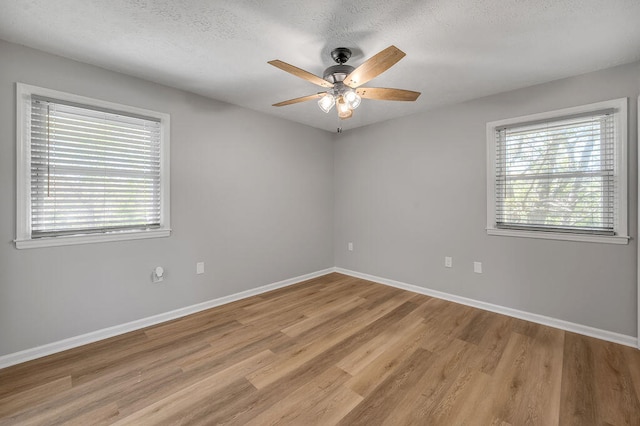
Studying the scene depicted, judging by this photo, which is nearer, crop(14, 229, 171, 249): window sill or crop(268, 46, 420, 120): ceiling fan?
crop(268, 46, 420, 120): ceiling fan

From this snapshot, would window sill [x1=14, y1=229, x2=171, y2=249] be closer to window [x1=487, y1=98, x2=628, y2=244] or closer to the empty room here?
the empty room

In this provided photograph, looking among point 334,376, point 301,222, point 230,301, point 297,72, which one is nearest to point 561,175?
point 297,72

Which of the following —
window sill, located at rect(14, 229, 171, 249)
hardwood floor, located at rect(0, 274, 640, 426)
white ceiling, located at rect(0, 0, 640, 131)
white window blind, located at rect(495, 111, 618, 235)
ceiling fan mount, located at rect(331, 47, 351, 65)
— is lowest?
hardwood floor, located at rect(0, 274, 640, 426)

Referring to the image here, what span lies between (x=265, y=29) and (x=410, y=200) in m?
2.71

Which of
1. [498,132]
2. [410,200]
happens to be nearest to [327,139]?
[410,200]

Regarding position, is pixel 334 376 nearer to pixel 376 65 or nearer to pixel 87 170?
pixel 376 65

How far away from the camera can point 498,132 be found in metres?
3.00

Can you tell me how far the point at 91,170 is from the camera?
7.77 ft

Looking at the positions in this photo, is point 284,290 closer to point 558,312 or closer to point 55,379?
point 55,379

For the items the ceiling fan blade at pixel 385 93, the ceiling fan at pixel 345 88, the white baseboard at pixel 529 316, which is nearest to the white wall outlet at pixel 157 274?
the ceiling fan at pixel 345 88

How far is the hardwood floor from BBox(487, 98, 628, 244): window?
1.02 metres

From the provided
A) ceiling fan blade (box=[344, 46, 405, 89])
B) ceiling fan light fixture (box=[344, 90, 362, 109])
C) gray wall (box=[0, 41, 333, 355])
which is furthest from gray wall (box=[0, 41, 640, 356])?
ceiling fan blade (box=[344, 46, 405, 89])

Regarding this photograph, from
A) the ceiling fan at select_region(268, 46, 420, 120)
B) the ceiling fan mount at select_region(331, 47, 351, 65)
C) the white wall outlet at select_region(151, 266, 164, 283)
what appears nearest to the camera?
the ceiling fan at select_region(268, 46, 420, 120)

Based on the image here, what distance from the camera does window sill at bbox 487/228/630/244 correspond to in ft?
7.80
